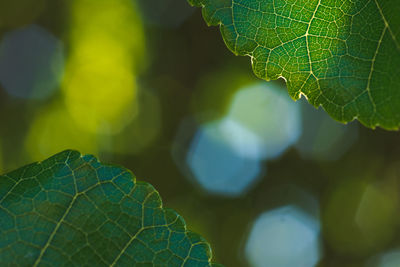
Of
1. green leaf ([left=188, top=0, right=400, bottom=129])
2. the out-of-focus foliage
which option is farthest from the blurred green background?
green leaf ([left=188, top=0, right=400, bottom=129])

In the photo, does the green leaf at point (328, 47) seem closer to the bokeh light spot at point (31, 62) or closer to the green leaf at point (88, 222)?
the green leaf at point (88, 222)

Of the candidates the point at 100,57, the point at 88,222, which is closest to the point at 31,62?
the point at 100,57

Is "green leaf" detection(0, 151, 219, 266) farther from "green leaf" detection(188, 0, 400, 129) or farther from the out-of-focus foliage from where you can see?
the out-of-focus foliage

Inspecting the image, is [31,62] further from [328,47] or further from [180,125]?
[328,47]

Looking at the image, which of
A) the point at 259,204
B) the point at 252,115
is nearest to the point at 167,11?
the point at 252,115

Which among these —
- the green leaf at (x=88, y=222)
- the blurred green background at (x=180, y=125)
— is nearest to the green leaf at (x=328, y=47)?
the green leaf at (x=88, y=222)

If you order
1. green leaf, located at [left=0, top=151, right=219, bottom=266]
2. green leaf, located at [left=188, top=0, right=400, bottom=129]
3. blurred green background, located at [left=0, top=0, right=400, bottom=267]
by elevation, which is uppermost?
green leaf, located at [left=188, top=0, right=400, bottom=129]

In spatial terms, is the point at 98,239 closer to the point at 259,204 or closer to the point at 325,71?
the point at 325,71

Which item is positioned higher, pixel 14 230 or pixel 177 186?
pixel 14 230
